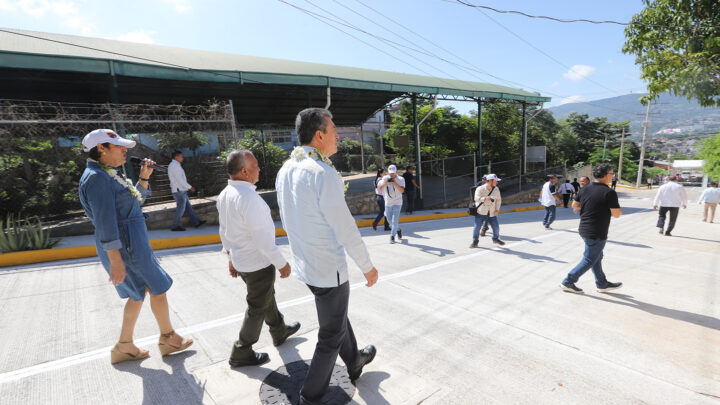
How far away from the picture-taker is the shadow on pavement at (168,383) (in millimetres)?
2172

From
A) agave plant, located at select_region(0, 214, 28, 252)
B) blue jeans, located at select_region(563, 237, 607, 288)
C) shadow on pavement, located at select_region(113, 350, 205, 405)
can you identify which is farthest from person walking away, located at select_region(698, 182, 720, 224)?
agave plant, located at select_region(0, 214, 28, 252)

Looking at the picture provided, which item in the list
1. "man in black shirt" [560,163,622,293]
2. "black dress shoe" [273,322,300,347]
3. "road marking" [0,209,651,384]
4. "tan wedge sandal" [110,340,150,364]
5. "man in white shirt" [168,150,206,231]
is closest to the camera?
"road marking" [0,209,651,384]

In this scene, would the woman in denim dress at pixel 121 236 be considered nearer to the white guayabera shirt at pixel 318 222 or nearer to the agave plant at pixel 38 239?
the white guayabera shirt at pixel 318 222

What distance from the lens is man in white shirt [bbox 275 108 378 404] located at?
1.84 meters

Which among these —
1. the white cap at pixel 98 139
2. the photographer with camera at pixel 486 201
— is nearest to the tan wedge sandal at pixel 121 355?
the white cap at pixel 98 139

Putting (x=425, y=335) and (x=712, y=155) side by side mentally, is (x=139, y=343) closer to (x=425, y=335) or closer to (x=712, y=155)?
(x=425, y=335)

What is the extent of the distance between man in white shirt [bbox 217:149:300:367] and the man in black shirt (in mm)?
3737

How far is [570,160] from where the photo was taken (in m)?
42.8

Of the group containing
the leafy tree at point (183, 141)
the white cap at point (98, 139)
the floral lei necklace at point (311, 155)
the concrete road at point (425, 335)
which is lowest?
the concrete road at point (425, 335)

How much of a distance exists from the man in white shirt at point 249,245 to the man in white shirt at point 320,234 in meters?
0.39

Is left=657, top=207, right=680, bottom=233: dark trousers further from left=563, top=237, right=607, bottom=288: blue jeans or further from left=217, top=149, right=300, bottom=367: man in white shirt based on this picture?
left=217, top=149, right=300, bottom=367: man in white shirt

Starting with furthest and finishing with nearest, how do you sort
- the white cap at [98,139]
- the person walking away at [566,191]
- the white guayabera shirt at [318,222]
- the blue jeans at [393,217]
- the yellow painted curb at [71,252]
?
1. the person walking away at [566,191]
2. the blue jeans at [393,217]
3. the yellow painted curb at [71,252]
4. the white cap at [98,139]
5. the white guayabera shirt at [318,222]

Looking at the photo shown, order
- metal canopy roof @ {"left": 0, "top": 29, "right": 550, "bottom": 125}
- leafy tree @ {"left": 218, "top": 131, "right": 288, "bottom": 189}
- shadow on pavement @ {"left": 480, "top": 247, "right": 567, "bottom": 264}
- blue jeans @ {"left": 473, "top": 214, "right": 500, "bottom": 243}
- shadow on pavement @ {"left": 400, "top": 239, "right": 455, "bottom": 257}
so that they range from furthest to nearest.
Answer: leafy tree @ {"left": 218, "top": 131, "right": 288, "bottom": 189}, metal canopy roof @ {"left": 0, "top": 29, "right": 550, "bottom": 125}, blue jeans @ {"left": 473, "top": 214, "right": 500, "bottom": 243}, shadow on pavement @ {"left": 400, "top": 239, "right": 455, "bottom": 257}, shadow on pavement @ {"left": 480, "top": 247, "right": 567, "bottom": 264}

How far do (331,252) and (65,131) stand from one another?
339 inches
